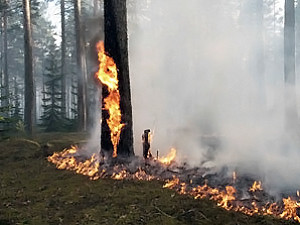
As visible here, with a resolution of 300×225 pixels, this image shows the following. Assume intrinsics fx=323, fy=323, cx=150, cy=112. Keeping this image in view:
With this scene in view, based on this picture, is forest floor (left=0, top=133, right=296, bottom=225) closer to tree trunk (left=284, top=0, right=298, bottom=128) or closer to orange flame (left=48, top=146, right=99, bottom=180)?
orange flame (left=48, top=146, right=99, bottom=180)

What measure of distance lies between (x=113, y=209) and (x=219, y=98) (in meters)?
16.9

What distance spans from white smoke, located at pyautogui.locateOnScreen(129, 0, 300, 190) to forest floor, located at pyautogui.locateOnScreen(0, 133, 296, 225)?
2106 mm

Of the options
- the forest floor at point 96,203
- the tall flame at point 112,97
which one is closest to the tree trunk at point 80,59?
the tall flame at point 112,97

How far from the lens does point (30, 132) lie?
18.3 metres

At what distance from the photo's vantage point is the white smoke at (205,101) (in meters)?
10.5

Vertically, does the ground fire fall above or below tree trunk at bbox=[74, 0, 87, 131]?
below

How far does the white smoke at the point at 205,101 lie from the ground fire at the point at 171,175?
0.78 metres

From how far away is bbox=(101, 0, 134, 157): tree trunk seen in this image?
9383mm

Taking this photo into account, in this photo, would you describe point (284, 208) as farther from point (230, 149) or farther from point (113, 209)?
point (230, 149)

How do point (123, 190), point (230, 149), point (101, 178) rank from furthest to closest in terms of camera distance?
point (230, 149)
point (101, 178)
point (123, 190)

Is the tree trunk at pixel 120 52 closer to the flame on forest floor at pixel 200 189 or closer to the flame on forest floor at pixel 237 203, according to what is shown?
the flame on forest floor at pixel 200 189

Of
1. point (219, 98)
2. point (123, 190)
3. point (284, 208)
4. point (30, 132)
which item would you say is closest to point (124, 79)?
point (123, 190)

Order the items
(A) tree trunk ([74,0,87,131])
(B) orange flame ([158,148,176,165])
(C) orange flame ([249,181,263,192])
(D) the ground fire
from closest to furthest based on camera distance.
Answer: (D) the ground fire
(C) orange flame ([249,181,263,192])
(B) orange flame ([158,148,176,165])
(A) tree trunk ([74,0,87,131])

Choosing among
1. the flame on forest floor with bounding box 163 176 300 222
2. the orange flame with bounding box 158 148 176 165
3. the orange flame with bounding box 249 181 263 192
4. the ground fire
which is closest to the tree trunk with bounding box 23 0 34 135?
the ground fire
